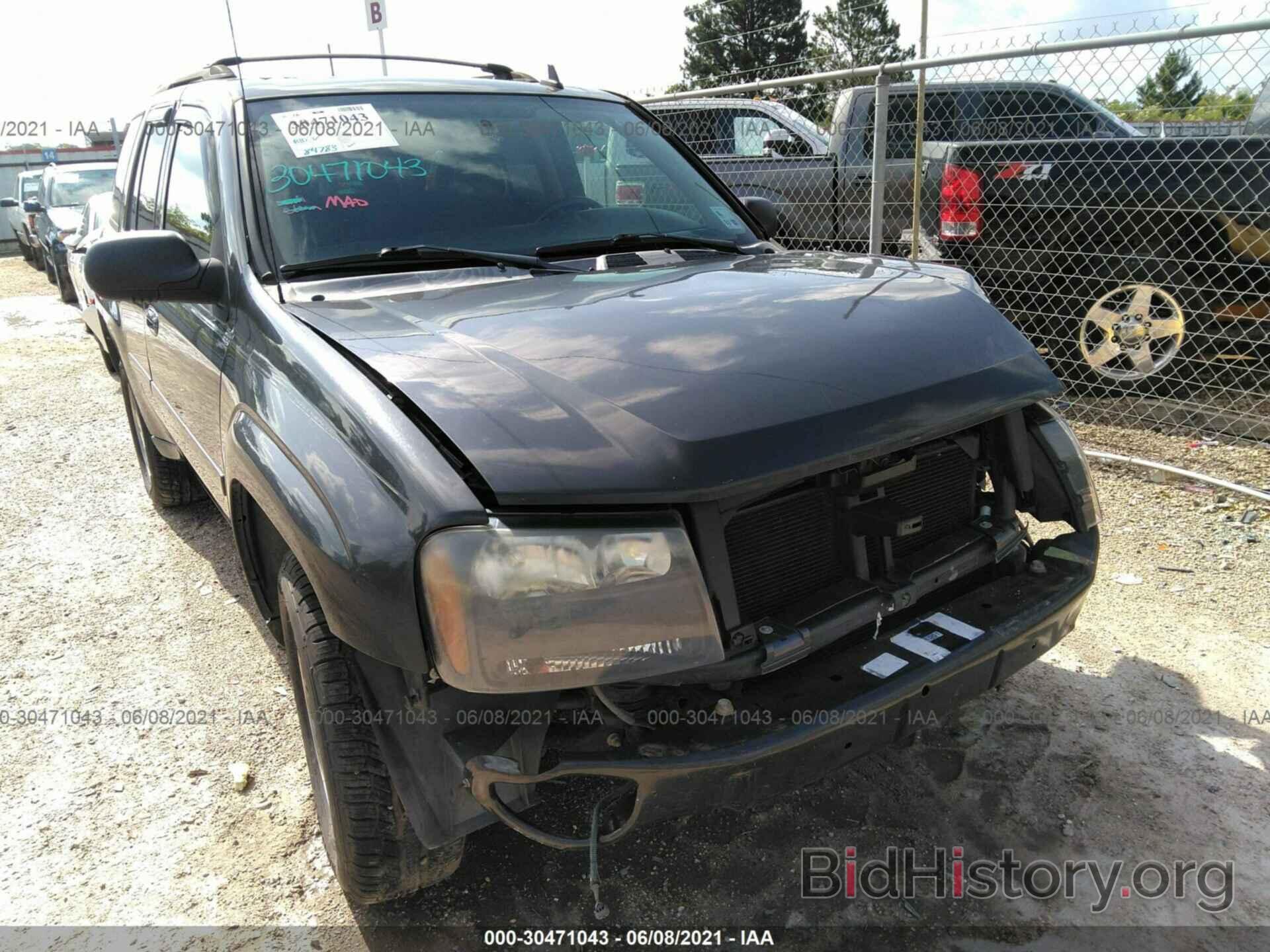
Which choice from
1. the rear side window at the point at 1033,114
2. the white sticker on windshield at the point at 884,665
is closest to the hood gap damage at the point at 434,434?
the white sticker on windshield at the point at 884,665

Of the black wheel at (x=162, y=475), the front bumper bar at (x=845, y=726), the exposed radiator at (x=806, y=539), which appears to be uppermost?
the exposed radiator at (x=806, y=539)

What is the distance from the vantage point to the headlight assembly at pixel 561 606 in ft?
5.21

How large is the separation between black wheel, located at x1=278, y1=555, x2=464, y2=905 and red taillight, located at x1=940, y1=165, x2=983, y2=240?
186 inches

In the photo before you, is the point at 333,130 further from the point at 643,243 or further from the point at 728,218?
the point at 728,218

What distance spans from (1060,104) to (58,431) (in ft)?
23.7

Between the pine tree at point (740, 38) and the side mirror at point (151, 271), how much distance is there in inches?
1511

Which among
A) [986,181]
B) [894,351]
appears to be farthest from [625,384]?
[986,181]

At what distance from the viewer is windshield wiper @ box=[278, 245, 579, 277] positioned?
2.47m

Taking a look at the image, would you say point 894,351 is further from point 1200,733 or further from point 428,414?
point 1200,733

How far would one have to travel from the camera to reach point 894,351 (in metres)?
2.04

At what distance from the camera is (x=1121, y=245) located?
17.2ft

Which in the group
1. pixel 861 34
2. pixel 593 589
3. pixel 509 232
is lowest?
pixel 593 589

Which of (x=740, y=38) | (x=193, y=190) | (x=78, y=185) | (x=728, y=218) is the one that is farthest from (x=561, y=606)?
(x=740, y=38)

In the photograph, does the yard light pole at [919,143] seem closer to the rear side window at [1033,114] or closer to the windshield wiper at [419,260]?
the rear side window at [1033,114]
